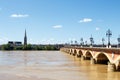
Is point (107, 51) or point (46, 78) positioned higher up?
point (107, 51)

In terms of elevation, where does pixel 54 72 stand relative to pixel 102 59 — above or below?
below

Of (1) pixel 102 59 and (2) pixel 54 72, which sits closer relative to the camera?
(2) pixel 54 72

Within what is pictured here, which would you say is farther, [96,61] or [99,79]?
[96,61]

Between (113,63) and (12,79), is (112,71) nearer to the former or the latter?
(113,63)

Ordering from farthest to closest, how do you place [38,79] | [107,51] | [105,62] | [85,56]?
[85,56] < [105,62] < [107,51] < [38,79]

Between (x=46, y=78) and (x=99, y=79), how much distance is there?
6546 millimetres

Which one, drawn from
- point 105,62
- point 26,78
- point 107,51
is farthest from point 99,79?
point 105,62

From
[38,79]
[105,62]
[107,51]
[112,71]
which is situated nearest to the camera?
[38,79]

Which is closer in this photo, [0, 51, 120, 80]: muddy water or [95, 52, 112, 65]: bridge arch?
[0, 51, 120, 80]: muddy water

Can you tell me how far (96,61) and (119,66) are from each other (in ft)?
61.1

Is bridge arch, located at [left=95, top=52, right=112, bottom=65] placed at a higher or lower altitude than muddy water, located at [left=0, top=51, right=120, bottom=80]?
higher

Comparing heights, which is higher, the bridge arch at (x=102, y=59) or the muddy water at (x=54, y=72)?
the bridge arch at (x=102, y=59)

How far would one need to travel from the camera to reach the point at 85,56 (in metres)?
81.5

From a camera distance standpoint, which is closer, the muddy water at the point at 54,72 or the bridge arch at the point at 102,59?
the muddy water at the point at 54,72
